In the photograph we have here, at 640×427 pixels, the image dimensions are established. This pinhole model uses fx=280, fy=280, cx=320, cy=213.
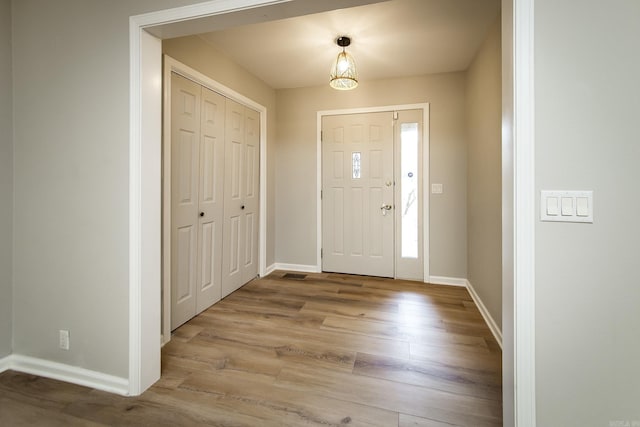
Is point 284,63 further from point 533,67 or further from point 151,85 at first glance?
point 533,67

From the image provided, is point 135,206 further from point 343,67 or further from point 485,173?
point 485,173

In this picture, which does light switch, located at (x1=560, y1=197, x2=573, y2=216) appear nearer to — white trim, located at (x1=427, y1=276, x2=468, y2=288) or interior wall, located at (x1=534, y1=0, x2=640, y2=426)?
interior wall, located at (x1=534, y1=0, x2=640, y2=426)

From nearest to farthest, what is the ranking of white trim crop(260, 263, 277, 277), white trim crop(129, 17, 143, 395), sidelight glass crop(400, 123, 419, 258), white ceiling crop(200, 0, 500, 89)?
white trim crop(129, 17, 143, 395) → white ceiling crop(200, 0, 500, 89) → sidelight glass crop(400, 123, 419, 258) → white trim crop(260, 263, 277, 277)

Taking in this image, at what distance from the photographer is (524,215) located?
104 centimetres

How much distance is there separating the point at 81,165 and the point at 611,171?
2.54 m

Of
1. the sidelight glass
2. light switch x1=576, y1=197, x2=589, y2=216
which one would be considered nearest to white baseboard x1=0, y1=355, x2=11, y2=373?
light switch x1=576, y1=197, x2=589, y2=216

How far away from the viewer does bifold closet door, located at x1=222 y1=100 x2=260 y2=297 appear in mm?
3006

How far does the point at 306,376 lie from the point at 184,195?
1.71m

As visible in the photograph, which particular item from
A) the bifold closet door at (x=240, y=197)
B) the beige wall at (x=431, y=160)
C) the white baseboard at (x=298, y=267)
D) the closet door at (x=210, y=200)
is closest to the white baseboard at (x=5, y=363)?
the closet door at (x=210, y=200)

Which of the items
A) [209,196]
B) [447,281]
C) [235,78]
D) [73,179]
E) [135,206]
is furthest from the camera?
[447,281]

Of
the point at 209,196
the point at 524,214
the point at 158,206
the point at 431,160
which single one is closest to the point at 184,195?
the point at 209,196

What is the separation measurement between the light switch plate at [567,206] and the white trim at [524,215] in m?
0.04

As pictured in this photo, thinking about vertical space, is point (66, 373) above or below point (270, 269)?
below

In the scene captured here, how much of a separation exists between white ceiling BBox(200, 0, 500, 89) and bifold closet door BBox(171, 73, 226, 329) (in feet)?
2.05
